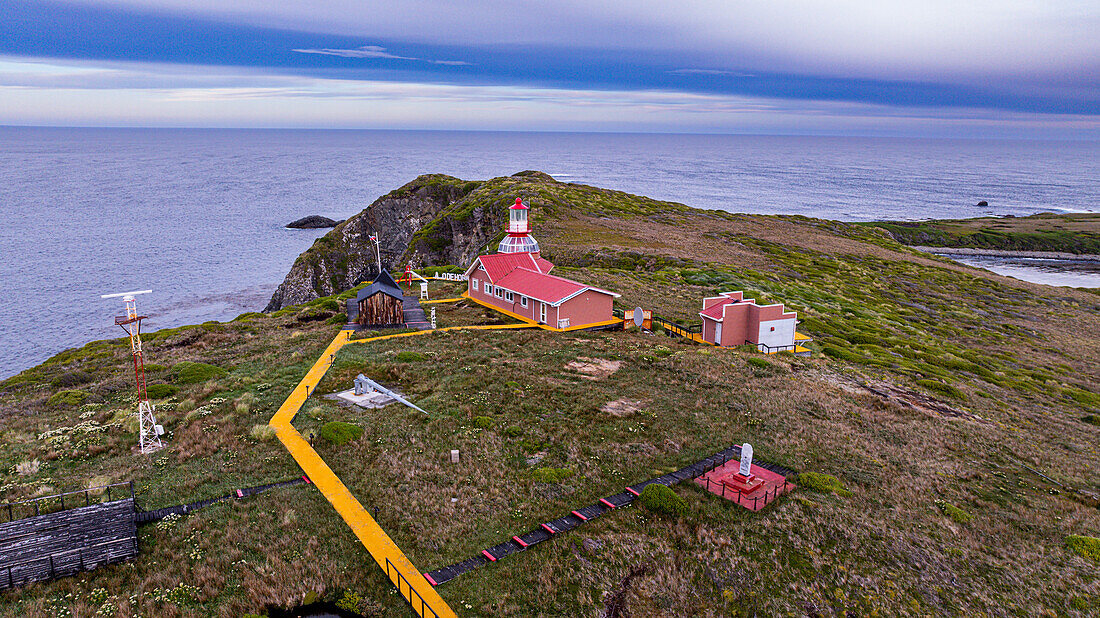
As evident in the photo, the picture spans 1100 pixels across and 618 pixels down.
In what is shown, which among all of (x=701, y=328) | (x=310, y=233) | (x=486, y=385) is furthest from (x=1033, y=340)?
(x=310, y=233)

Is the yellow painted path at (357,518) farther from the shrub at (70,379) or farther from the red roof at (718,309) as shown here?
the red roof at (718,309)

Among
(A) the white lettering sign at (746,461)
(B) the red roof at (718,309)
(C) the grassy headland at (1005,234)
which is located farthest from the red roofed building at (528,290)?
(C) the grassy headland at (1005,234)

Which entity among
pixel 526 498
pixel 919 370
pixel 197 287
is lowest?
pixel 197 287

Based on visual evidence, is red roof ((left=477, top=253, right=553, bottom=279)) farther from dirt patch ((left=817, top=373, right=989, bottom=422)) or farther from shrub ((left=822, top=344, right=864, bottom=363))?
dirt patch ((left=817, top=373, right=989, bottom=422))

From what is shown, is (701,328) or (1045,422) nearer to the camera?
(1045,422)

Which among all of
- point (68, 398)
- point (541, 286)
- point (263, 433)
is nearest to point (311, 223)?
point (541, 286)

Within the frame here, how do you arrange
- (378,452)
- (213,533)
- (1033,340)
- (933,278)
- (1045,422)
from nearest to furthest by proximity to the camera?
(213,533), (378,452), (1045,422), (1033,340), (933,278)

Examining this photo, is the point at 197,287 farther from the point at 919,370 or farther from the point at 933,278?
the point at 933,278
